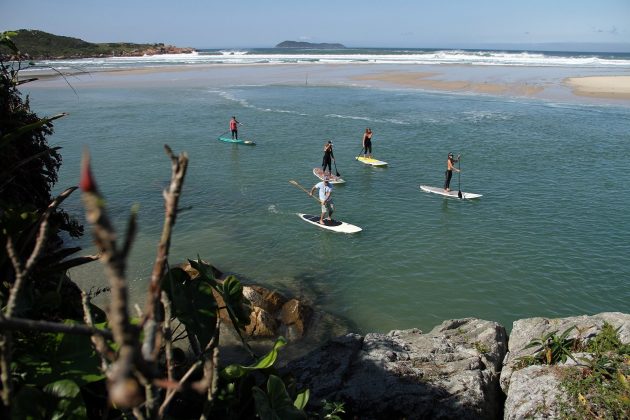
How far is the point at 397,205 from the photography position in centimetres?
1811

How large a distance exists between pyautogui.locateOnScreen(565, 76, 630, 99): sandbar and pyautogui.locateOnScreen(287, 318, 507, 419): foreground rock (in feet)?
154

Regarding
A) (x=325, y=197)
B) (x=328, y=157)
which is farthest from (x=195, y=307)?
(x=328, y=157)

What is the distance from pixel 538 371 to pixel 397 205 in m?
11.8

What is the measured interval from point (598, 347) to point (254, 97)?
4259 cm

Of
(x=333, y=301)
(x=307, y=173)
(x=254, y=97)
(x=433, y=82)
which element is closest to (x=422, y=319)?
(x=333, y=301)

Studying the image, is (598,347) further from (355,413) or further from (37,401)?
(37,401)

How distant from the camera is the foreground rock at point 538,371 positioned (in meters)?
5.92

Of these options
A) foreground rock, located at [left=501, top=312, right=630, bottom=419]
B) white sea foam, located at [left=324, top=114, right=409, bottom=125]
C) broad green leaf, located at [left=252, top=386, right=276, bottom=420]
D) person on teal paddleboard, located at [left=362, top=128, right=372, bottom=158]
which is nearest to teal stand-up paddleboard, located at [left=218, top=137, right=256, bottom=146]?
person on teal paddleboard, located at [left=362, top=128, right=372, bottom=158]

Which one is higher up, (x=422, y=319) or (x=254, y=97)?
(x=254, y=97)

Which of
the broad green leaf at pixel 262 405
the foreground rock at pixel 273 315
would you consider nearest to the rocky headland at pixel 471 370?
the broad green leaf at pixel 262 405

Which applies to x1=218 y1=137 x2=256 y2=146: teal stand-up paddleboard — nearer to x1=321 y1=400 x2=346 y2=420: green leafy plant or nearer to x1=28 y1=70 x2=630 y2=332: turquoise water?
x1=28 y1=70 x2=630 y2=332: turquoise water

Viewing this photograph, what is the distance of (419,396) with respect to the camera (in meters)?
6.36

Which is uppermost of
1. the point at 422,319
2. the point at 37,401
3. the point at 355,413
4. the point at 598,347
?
the point at 37,401

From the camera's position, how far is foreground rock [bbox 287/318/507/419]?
20.6ft
